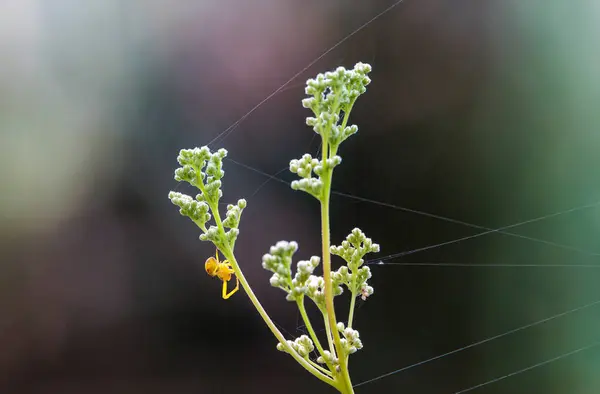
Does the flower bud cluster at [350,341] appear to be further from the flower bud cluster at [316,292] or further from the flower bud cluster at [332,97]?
the flower bud cluster at [332,97]

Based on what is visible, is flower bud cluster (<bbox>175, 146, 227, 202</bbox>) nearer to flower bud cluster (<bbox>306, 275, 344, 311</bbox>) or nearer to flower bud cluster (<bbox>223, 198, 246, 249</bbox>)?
flower bud cluster (<bbox>223, 198, 246, 249</bbox>)

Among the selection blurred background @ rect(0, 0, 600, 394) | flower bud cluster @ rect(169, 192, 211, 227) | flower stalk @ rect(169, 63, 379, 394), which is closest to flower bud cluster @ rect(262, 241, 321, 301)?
flower stalk @ rect(169, 63, 379, 394)

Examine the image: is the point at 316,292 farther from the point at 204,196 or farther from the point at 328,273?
the point at 204,196

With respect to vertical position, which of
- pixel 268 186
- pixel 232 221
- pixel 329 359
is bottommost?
pixel 329 359

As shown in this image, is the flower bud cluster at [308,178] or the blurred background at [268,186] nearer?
the flower bud cluster at [308,178]

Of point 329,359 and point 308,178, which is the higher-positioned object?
point 308,178

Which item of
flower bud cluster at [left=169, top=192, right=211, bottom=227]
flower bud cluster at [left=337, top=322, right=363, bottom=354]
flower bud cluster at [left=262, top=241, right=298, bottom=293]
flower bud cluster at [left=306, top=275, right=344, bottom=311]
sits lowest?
flower bud cluster at [left=337, top=322, right=363, bottom=354]

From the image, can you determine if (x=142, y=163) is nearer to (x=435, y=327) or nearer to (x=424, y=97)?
(x=424, y=97)

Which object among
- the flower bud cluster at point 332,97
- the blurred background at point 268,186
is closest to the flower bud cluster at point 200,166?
the flower bud cluster at point 332,97

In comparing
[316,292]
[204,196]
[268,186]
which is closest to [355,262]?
[316,292]
